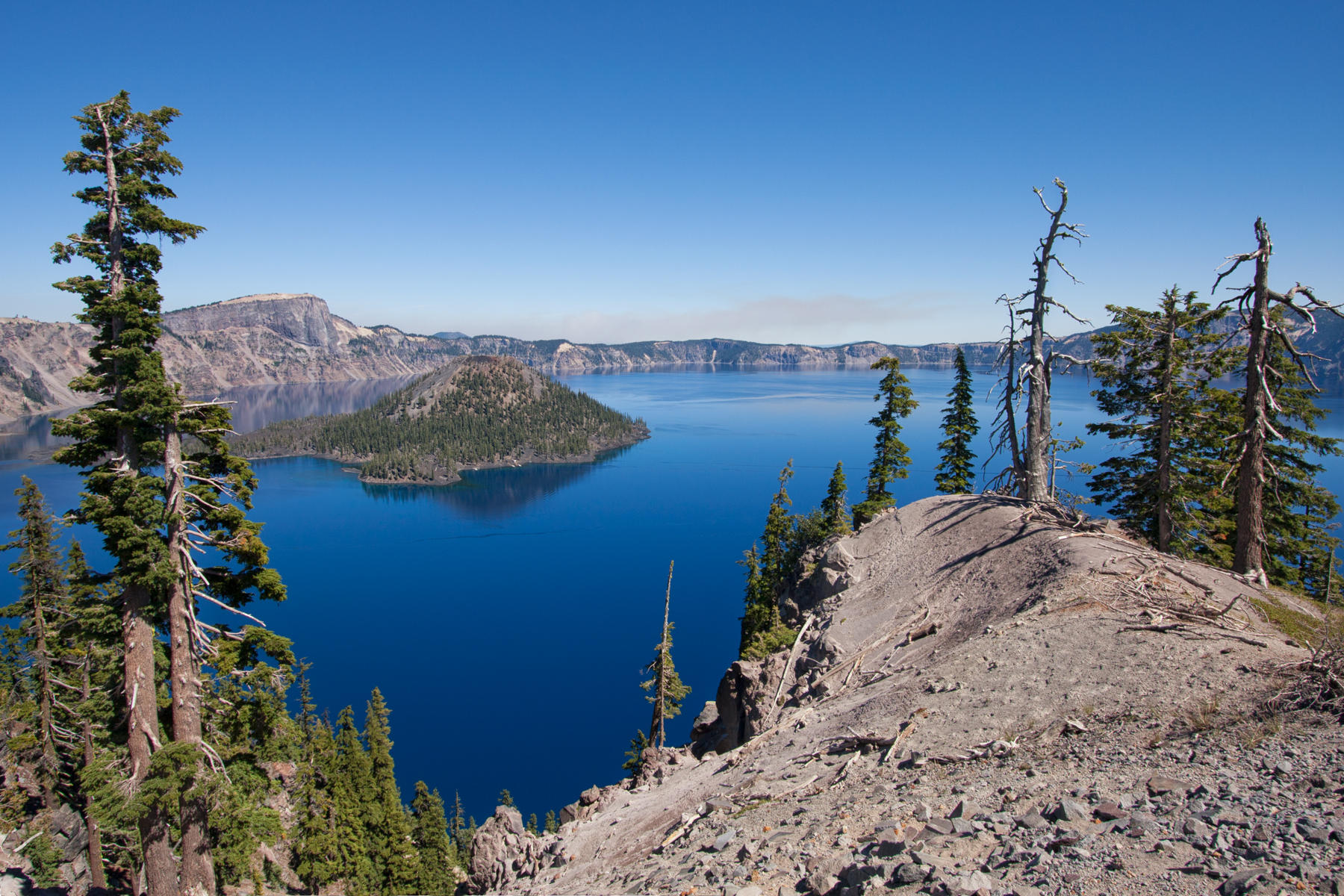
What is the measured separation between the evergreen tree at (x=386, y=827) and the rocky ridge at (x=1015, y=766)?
66.6 ft

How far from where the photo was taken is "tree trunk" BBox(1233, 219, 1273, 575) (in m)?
14.1

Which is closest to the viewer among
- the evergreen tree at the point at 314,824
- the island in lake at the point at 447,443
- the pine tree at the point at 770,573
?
the evergreen tree at the point at 314,824

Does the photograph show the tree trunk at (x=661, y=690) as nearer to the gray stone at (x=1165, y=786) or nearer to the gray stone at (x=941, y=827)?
the gray stone at (x=941, y=827)

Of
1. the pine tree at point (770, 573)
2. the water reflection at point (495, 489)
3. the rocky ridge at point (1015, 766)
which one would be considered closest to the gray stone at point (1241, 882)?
the rocky ridge at point (1015, 766)

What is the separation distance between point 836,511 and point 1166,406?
20500mm

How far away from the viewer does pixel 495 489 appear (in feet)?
469

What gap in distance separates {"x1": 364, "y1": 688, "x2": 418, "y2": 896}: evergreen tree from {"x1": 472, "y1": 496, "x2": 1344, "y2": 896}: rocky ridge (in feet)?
66.6

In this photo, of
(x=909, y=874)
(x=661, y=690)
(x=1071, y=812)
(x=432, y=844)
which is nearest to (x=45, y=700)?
(x=432, y=844)

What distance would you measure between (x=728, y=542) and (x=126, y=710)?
78.9 meters

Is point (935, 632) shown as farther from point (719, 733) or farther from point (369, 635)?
point (369, 635)

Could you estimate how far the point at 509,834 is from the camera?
16.6m

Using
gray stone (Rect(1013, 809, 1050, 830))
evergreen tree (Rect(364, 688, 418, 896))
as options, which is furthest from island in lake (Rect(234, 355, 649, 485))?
gray stone (Rect(1013, 809, 1050, 830))

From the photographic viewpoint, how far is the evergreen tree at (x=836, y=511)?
3362cm

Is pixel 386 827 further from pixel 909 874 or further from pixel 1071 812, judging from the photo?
pixel 1071 812
